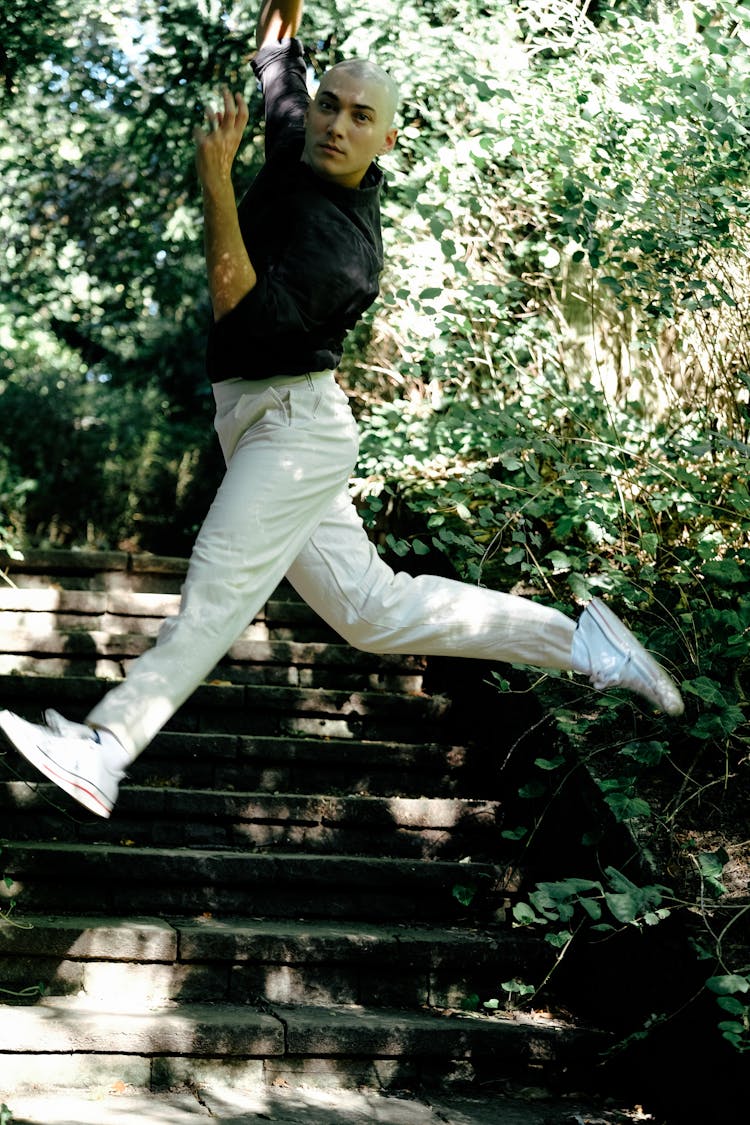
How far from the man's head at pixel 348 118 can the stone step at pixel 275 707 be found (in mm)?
2470

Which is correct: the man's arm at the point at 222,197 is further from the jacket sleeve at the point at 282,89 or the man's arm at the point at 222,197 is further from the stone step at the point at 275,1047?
the stone step at the point at 275,1047

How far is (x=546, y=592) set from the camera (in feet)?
16.6

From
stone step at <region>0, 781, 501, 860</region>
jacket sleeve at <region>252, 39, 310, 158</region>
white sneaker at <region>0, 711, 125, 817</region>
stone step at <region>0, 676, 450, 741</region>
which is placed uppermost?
jacket sleeve at <region>252, 39, 310, 158</region>

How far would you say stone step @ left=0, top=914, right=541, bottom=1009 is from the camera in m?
3.70

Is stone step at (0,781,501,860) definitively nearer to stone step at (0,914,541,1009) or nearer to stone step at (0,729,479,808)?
stone step at (0,729,479,808)

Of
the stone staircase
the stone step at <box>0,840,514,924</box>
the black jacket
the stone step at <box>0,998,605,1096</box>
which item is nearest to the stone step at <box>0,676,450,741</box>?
the stone staircase

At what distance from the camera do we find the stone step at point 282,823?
4.42m

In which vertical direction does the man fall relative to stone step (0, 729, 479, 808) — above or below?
above

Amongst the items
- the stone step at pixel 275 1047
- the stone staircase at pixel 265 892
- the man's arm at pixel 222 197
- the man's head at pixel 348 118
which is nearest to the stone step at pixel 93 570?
the stone staircase at pixel 265 892

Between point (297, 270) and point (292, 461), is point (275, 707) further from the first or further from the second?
point (297, 270)

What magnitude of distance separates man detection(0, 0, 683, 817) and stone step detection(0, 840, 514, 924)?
48.1 inches

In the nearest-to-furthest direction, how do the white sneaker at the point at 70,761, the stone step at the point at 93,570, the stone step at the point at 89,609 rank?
the white sneaker at the point at 70,761
the stone step at the point at 89,609
the stone step at the point at 93,570

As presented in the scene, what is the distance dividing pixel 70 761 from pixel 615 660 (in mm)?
1405

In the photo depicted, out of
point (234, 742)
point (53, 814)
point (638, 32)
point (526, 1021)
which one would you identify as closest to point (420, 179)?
point (638, 32)
